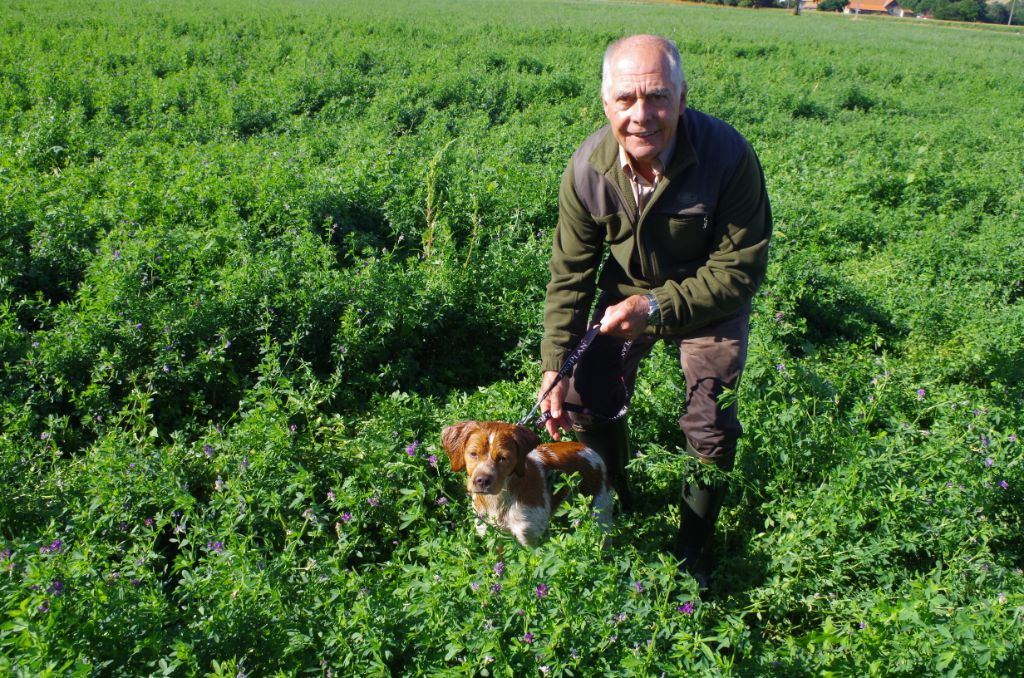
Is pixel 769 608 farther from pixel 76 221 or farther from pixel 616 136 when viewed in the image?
pixel 76 221

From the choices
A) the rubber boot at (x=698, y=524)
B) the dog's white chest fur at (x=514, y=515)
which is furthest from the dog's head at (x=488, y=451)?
the rubber boot at (x=698, y=524)

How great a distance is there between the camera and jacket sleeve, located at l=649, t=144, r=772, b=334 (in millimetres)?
3125

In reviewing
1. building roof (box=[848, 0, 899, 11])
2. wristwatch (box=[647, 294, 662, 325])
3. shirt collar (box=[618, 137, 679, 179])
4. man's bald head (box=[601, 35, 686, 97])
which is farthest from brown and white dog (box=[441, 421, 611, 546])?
building roof (box=[848, 0, 899, 11])

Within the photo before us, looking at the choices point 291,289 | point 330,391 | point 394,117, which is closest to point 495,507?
point 330,391

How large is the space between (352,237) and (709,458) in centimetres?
366

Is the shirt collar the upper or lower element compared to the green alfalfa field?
upper

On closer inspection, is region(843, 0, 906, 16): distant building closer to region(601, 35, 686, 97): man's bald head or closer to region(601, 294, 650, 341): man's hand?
region(601, 35, 686, 97): man's bald head

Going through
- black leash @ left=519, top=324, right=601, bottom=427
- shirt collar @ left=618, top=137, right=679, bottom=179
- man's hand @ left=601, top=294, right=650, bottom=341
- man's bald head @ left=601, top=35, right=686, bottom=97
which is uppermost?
man's bald head @ left=601, top=35, right=686, bottom=97

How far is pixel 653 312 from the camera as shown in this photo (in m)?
3.20

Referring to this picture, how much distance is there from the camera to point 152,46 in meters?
15.9

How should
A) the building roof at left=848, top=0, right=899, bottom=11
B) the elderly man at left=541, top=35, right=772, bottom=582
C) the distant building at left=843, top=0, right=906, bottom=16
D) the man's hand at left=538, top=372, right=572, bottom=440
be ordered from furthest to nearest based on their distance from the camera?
the building roof at left=848, top=0, right=899, bottom=11 → the distant building at left=843, top=0, right=906, bottom=16 → the man's hand at left=538, top=372, right=572, bottom=440 → the elderly man at left=541, top=35, right=772, bottom=582

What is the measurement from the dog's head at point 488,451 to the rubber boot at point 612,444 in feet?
2.04

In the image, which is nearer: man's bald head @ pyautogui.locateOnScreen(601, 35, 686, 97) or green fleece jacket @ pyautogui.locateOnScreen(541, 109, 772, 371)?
man's bald head @ pyautogui.locateOnScreen(601, 35, 686, 97)

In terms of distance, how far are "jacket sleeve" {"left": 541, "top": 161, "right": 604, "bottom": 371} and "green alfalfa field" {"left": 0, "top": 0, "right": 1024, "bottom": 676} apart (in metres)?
0.64
